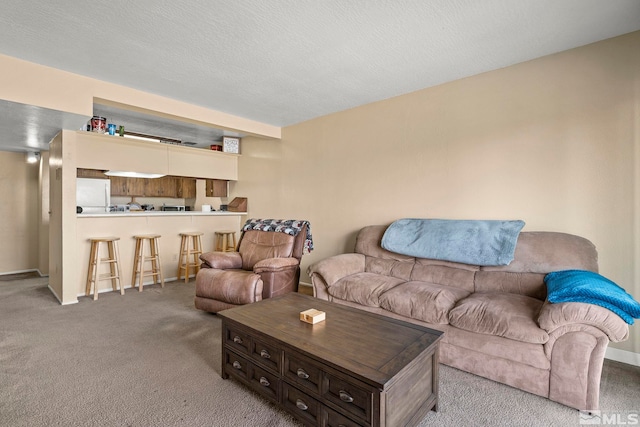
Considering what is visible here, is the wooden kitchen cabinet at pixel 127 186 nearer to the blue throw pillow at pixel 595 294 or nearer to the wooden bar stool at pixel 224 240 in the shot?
the wooden bar stool at pixel 224 240

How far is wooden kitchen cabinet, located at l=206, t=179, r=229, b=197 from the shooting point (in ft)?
19.1

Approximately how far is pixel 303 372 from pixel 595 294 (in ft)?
5.43

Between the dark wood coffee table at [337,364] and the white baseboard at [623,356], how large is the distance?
5.67 feet

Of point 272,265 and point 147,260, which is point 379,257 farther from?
point 147,260

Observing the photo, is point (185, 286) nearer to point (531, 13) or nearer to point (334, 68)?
point (334, 68)

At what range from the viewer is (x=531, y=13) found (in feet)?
6.76

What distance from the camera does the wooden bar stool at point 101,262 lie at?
3.88 m

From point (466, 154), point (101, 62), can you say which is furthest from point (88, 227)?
point (466, 154)

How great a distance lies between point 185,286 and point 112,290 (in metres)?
0.94

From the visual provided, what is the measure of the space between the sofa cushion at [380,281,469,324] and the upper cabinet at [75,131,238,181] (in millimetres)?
3999

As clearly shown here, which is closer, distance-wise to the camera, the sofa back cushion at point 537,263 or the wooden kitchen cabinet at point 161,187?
the sofa back cushion at point 537,263

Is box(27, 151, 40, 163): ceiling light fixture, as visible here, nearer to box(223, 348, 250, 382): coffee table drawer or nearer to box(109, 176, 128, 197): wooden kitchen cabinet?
box(109, 176, 128, 197): wooden kitchen cabinet

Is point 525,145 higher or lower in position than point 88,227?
higher

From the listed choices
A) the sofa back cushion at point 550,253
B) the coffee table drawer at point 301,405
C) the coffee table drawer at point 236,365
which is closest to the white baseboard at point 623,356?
the sofa back cushion at point 550,253
